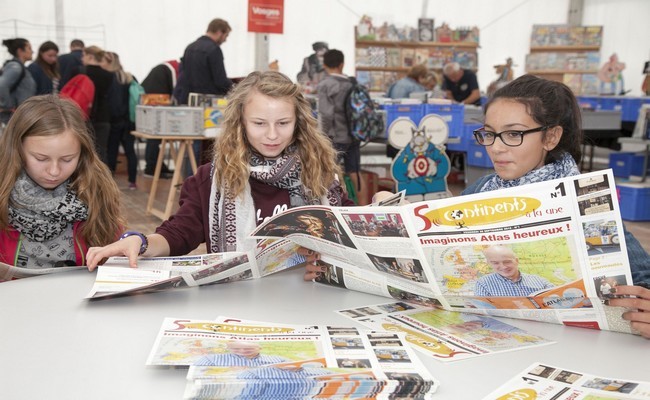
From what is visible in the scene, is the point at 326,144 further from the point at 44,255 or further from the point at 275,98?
the point at 44,255

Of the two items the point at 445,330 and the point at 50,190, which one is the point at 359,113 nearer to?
the point at 50,190

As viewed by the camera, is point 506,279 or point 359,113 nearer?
point 506,279

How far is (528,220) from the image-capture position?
0.96 m

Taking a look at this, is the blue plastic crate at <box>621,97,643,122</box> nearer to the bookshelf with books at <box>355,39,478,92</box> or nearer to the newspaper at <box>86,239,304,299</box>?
the bookshelf with books at <box>355,39,478,92</box>

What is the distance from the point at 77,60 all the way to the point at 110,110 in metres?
1.14

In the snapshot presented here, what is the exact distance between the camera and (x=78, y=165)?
67.4 inches

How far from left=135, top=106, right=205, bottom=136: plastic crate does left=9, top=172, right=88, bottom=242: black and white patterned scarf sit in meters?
3.02

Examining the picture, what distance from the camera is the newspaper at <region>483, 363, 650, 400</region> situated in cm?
80

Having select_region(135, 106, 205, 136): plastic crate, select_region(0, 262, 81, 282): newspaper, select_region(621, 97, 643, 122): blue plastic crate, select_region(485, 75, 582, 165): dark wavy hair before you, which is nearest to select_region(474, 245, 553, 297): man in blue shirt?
select_region(485, 75, 582, 165): dark wavy hair

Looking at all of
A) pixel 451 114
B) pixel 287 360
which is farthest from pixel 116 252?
pixel 451 114

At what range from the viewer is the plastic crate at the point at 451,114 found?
5.67m

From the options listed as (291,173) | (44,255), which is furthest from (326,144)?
(44,255)

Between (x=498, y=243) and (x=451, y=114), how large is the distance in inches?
191

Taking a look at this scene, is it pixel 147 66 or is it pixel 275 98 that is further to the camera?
pixel 147 66
